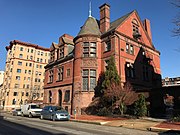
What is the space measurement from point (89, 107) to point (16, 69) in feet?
183

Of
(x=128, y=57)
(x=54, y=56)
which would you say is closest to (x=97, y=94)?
(x=128, y=57)

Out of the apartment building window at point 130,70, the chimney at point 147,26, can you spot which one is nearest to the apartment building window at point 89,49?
the apartment building window at point 130,70

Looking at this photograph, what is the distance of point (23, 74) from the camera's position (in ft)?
245

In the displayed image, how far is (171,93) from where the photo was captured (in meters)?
21.2

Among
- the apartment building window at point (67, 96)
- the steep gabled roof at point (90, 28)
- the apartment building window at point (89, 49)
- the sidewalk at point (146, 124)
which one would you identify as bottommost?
the sidewalk at point (146, 124)

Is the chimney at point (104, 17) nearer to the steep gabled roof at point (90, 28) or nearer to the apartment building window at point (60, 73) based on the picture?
the steep gabled roof at point (90, 28)

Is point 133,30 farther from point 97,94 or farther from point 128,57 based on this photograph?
point 97,94

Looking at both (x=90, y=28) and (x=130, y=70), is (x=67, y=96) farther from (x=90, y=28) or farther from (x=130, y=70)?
(x=90, y=28)

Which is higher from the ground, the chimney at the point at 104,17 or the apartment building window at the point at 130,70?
the chimney at the point at 104,17

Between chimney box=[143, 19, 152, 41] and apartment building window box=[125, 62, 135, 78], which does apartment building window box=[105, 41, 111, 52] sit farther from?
chimney box=[143, 19, 152, 41]

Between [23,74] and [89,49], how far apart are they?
5425 centimetres

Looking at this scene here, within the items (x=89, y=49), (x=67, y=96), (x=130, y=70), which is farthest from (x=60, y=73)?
(x=130, y=70)

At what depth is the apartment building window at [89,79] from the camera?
27.1 metres

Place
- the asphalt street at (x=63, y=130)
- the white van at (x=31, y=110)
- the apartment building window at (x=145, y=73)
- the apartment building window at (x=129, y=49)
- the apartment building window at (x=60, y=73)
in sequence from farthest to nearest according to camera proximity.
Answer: the apartment building window at (x=60, y=73), the apartment building window at (x=145, y=73), the apartment building window at (x=129, y=49), the white van at (x=31, y=110), the asphalt street at (x=63, y=130)
